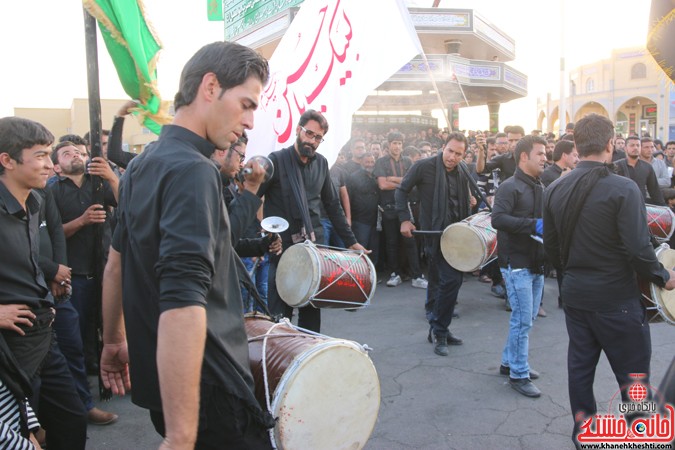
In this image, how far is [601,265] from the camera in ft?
10.2

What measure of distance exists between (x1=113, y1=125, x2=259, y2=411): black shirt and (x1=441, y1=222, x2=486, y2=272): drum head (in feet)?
12.1

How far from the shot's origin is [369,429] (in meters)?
2.37

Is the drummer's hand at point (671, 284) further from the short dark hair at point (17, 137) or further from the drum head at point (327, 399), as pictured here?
the short dark hair at point (17, 137)

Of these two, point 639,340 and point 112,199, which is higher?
point 112,199

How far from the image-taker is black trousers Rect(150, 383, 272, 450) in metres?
1.61

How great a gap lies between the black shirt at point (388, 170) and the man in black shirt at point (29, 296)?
609 centimetres

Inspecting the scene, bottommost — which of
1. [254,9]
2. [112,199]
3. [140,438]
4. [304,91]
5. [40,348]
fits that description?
[140,438]

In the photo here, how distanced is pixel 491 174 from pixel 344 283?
5.50 meters

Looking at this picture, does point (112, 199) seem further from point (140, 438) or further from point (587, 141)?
point (587, 141)

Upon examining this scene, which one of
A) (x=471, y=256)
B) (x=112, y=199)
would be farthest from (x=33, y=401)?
(x=471, y=256)

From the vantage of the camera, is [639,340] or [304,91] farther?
[304,91]

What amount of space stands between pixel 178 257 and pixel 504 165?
707 cm

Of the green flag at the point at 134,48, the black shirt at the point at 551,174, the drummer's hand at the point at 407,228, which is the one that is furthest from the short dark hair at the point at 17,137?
the black shirt at the point at 551,174

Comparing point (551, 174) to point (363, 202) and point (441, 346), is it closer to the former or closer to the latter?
point (441, 346)
